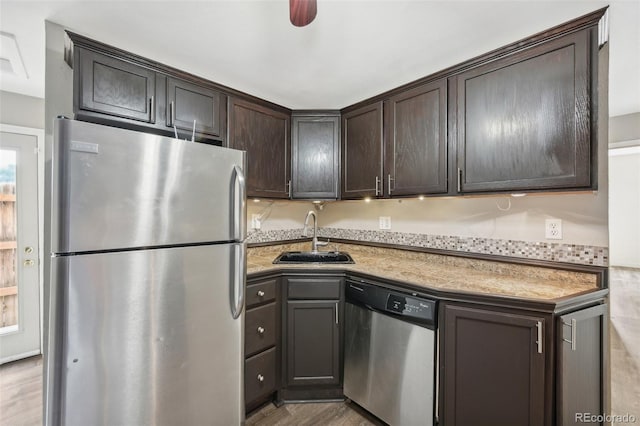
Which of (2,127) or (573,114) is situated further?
(2,127)

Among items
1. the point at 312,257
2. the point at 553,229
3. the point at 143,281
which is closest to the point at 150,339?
the point at 143,281

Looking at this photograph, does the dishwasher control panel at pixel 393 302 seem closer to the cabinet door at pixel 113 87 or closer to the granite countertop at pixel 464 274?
the granite countertop at pixel 464 274

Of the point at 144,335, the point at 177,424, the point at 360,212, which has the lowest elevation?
the point at 177,424

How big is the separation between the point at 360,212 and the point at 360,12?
5.60 feet

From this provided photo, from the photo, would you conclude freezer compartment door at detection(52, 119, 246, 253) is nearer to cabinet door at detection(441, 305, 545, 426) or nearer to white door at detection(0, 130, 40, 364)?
cabinet door at detection(441, 305, 545, 426)

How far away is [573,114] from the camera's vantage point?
1.37 meters

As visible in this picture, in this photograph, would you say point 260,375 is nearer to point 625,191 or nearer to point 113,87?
point 113,87

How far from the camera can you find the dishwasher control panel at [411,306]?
1.53 metres

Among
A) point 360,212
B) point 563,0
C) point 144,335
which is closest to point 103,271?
point 144,335

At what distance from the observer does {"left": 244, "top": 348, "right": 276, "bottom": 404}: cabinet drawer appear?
1.84 meters

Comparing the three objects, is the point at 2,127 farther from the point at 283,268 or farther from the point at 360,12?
the point at 360,12

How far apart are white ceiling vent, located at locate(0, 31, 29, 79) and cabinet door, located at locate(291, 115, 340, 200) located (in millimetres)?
1779

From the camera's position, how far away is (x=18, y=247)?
8.17ft

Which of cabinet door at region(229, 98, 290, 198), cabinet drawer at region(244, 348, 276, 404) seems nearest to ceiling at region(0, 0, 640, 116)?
cabinet door at region(229, 98, 290, 198)
